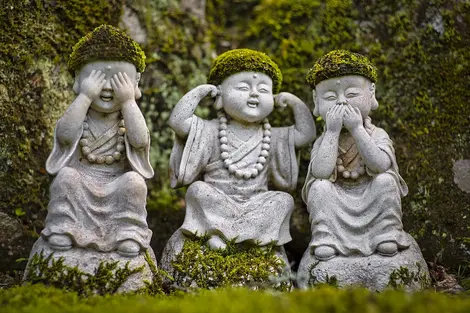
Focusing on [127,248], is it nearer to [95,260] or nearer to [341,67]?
[95,260]

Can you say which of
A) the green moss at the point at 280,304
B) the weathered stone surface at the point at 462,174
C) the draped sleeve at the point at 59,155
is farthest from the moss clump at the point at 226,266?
the weathered stone surface at the point at 462,174

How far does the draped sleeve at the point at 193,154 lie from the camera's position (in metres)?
5.67

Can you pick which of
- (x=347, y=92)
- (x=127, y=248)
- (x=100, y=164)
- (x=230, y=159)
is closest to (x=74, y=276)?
(x=127, y=248)

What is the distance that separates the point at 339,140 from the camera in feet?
18.4

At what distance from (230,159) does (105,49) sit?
146 cm

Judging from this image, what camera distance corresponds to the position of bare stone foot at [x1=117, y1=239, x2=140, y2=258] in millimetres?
4879

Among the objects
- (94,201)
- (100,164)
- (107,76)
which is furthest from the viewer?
(100,164)

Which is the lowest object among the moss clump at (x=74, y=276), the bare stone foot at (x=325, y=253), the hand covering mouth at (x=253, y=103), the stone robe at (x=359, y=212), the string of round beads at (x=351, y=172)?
the moss clump at (x=74, y=276)

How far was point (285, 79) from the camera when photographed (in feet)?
23.1

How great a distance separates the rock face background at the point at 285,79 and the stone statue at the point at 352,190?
3.46 ft

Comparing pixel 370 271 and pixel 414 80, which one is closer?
pixel 370 271

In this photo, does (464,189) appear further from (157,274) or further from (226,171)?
(157,274)

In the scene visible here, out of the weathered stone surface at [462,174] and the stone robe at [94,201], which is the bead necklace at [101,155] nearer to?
the stone robe at [94,201]

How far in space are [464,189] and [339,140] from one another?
5.09 feet
